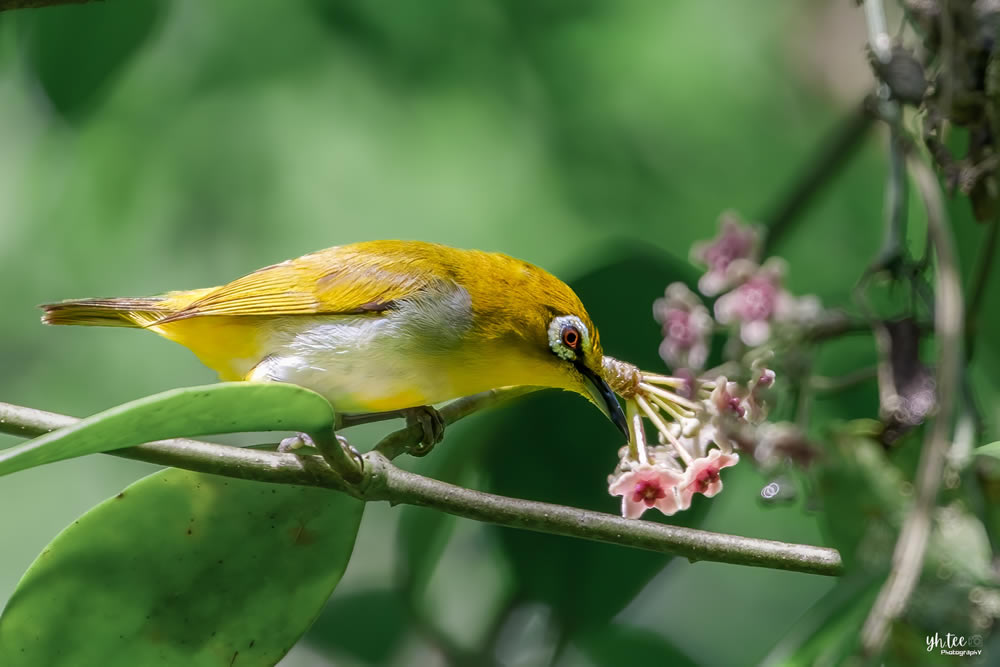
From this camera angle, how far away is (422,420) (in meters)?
1.51

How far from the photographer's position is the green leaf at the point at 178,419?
0.76 m

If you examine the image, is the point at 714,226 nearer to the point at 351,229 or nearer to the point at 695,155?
the point at 695,155

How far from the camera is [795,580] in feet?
7.85

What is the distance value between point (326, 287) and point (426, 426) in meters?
0.27

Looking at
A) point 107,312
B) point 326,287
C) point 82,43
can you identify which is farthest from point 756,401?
point 82,43

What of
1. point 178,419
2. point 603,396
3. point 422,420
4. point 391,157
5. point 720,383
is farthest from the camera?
point 391,157

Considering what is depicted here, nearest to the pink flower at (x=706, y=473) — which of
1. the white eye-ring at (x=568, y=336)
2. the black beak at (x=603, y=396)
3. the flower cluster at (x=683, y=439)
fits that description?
the flower cluster at (x=683, y=439)

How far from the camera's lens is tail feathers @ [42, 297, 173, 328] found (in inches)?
56.9

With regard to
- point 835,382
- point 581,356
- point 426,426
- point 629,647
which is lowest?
point 629,647

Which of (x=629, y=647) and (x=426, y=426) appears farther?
(x=629, y=647)

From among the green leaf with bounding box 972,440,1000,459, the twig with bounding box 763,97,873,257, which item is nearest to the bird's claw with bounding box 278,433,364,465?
the green leaf with bounding box 972,440,1000,459

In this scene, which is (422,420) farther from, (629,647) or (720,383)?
(629,647)

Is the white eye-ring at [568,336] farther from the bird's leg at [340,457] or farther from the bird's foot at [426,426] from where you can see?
the bird's leg at [340,457]

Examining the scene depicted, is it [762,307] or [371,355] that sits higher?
[762,307]
